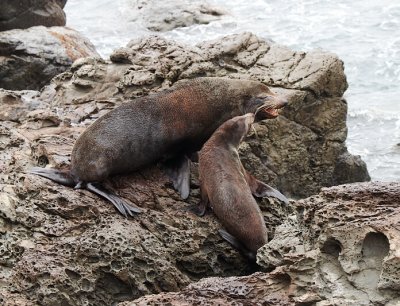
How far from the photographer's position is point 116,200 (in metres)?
5.61

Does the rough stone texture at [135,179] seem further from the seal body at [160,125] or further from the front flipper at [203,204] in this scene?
the seal body at [160,125]

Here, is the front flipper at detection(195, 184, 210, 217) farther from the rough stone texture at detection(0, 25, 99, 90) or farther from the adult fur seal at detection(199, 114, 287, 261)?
the rough stone texture at detection(0, 25, 99, 90)

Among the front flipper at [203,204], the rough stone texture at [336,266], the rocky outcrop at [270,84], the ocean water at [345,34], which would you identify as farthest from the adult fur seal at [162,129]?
the ocean water at [345,34]

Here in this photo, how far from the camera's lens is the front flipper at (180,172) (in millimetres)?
6094

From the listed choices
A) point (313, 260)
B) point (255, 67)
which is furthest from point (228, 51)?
point (313, 260)

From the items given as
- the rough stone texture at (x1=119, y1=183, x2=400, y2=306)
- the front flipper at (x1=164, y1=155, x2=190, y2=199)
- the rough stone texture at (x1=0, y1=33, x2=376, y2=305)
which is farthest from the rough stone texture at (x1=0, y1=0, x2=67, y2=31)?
the rough stone texture at (x1=119, y1=183, x2=400, y2=306)

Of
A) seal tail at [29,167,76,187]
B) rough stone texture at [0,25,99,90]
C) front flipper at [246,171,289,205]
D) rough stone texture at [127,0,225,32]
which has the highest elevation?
seal tail at [29,167,76,187]

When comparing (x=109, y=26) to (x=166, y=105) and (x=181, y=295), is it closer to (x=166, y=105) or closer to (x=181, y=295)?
(x=166, y=105)

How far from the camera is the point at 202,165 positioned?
617cm

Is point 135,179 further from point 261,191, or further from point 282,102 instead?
point 282,102

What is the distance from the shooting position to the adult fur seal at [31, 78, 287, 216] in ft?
19.3

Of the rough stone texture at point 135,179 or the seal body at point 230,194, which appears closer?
the rough stone texture at point 135,179

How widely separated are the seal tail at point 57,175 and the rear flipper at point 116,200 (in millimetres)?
144

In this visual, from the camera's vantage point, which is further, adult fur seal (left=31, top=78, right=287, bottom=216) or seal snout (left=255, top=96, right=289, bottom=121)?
seal snout (left=255, top=96, right=289, bottom=121)
